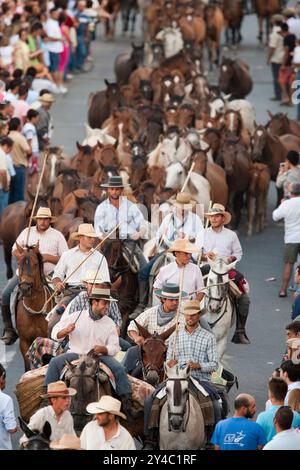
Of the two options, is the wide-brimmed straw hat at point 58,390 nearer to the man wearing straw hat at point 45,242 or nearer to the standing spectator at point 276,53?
the man wearing straw hat at point 45,242

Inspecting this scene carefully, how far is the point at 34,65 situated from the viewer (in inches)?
1425

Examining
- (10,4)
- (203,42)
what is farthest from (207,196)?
(203,42)

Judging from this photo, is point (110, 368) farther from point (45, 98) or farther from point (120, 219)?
point (45, 98)

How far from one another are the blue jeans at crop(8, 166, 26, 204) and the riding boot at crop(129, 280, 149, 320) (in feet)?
22.0

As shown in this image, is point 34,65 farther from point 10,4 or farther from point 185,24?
point 185,24

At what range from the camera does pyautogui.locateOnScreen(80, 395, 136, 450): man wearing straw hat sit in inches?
599

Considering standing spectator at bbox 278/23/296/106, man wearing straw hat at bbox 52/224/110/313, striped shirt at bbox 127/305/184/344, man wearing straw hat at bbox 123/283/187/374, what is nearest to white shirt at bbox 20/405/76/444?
man wearing straw hat at bbox 123/283/187/374

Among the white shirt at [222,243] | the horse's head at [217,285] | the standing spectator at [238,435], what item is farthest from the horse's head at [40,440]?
the white shirt at [222,243]

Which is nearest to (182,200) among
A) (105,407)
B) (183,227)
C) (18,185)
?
(183,227)

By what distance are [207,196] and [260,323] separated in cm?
335

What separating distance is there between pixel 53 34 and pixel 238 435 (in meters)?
23.6

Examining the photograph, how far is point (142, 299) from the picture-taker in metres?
22.4

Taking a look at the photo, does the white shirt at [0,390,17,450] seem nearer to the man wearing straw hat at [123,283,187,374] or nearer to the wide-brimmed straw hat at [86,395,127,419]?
the wide-brimmed straw hat at [86,395,127,419]

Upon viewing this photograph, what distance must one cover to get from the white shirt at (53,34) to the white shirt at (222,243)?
1731 cm
